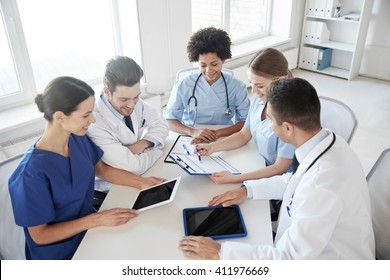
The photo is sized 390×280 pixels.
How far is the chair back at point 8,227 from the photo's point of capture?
1.20 metres

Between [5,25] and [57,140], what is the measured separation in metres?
1.56

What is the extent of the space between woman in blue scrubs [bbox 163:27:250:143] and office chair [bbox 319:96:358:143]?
482 mm

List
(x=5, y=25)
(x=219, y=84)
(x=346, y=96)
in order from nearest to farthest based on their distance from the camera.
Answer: (x=219, y=84) < (x=5, y=25) < (x=346, y=96)

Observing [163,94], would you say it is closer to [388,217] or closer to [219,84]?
[219,84]

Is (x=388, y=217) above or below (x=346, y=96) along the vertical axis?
above

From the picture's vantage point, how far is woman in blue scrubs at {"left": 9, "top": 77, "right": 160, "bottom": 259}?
1105 millimetres

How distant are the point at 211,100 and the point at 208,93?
5 centimetres

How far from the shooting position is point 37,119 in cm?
240

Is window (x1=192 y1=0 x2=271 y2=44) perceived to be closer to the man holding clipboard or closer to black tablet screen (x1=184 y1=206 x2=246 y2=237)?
the man holding clipboard

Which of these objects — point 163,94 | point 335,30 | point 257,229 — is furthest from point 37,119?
point 335,30

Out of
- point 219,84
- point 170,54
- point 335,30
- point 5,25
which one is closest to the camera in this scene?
point 219,84
